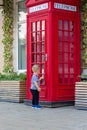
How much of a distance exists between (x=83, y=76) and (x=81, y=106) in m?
0.92

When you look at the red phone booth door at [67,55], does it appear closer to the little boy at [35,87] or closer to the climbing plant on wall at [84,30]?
the climbing plant on wall at [84,30]

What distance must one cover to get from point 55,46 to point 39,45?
2.12 ft

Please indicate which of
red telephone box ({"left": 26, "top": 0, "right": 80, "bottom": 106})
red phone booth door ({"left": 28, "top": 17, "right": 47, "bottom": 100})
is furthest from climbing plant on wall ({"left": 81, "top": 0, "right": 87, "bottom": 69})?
red phone booth door ({"left": 28, "top": 17, "right": 47, "bottom": 100})

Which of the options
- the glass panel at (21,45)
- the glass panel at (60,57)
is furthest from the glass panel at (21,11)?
the glass panel at (60,57)

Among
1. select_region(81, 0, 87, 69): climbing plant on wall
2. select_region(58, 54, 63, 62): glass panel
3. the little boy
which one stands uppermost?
select_region(81, 0, 87, 69): climbing plant on wall

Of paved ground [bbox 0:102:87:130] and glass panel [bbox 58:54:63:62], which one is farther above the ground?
glass panel [bbox 58:54:63:62]

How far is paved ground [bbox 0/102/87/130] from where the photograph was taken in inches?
318

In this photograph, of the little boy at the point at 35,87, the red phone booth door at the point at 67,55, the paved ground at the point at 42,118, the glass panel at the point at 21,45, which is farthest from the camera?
the glass panel at the point at 21,45

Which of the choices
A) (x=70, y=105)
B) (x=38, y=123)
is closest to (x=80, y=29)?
(x=70, y=105)

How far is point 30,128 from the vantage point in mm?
7930

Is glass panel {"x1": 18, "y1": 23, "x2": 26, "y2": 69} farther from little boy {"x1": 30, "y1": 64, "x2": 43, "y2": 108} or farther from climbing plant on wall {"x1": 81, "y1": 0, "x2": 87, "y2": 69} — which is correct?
little boy {"x1": 30, "y1": 64, "x2": 43, "y2": 108}

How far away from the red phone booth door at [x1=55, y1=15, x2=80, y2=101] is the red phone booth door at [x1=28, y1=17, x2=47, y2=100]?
38 cm

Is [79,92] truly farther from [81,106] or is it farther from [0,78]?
[0,78]

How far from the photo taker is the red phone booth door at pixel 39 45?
38.3 ft
